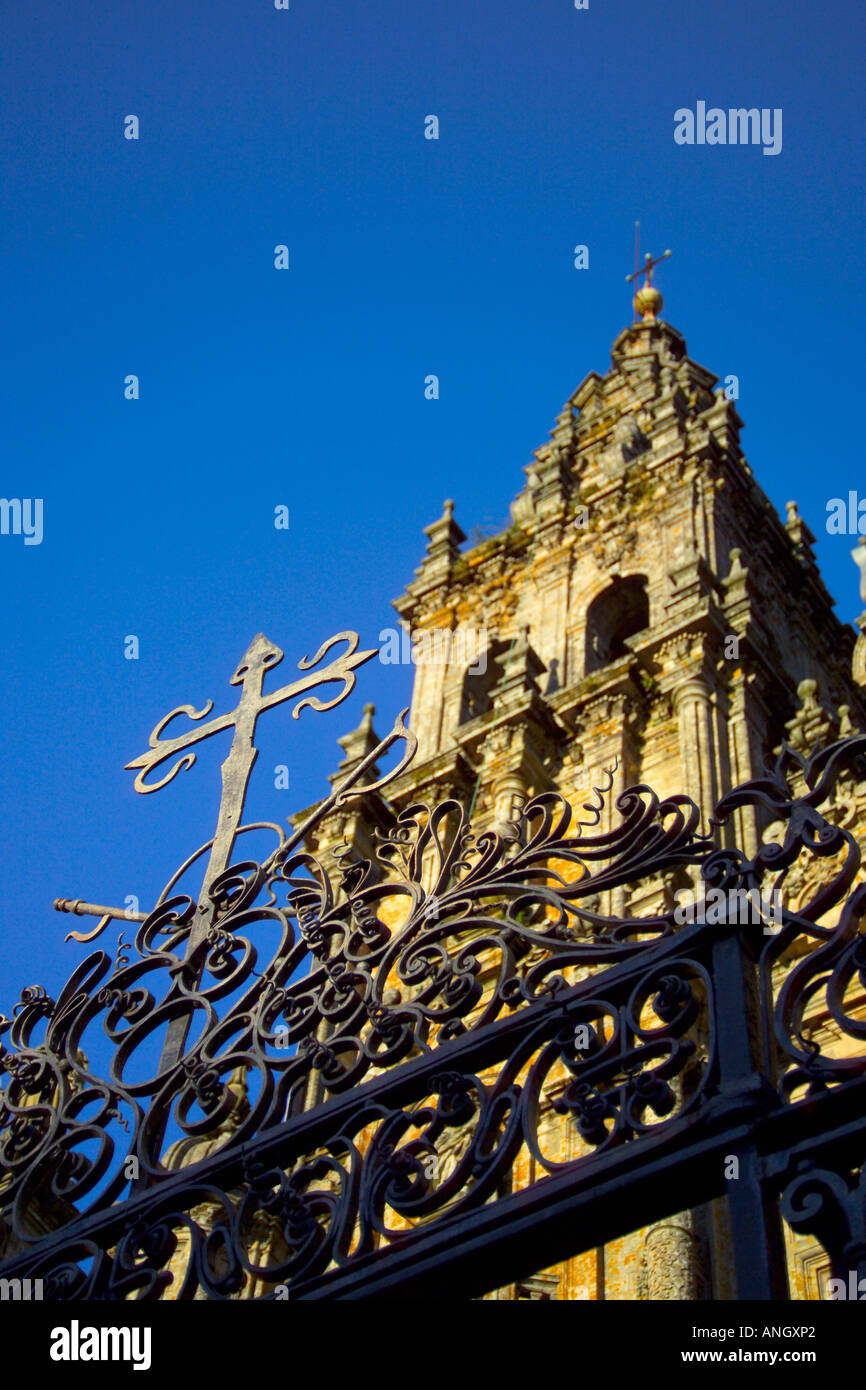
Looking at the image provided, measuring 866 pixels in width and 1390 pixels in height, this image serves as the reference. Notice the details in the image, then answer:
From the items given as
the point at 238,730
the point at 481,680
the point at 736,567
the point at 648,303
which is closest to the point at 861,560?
the point at 238,730

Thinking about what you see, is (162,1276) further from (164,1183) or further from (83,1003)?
(83,1003)

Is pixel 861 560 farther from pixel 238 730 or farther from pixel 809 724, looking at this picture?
pixel 809 724

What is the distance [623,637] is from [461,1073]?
22974mm

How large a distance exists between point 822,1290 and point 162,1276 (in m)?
8.54

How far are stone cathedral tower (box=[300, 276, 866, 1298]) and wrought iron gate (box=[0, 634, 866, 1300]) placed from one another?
8.48 m

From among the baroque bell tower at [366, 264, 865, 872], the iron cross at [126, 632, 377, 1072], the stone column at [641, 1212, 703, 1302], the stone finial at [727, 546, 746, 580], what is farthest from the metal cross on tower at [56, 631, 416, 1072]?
the stone finial at [727, 546, 746, 580]

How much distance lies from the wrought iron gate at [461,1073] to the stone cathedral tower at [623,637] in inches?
334

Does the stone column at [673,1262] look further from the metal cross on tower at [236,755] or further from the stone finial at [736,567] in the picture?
the stone finial at [736,567]

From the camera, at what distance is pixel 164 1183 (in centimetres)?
526

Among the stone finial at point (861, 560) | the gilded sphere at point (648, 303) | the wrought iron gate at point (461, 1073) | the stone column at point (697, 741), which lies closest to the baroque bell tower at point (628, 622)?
the stone column at point (697, 741)

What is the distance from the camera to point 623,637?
27.5 m

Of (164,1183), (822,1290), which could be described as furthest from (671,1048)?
(822,1290)
